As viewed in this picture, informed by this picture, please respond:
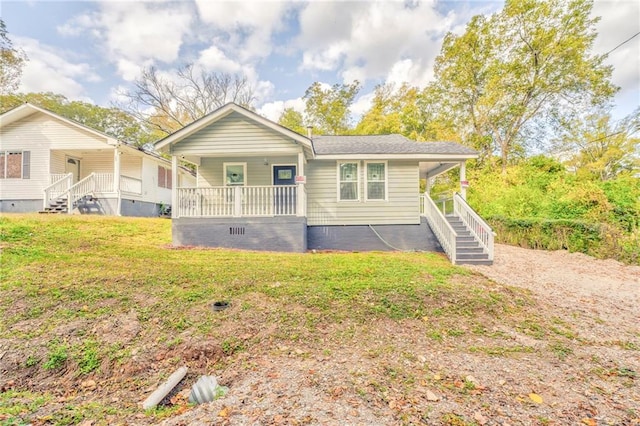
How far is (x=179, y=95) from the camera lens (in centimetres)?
2650

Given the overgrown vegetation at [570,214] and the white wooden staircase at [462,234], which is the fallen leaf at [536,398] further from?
the overgrown vegetation at [570,214]

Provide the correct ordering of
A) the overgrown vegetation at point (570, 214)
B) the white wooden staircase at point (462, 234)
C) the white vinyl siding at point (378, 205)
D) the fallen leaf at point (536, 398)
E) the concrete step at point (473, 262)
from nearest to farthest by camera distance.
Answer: the fallen leaf at point (536, 398), the concrete step at point (473, 262), the white wooden staircase at point (462, 234), the overgrown vegetation at point (570, 214), the white vinyl siding at point (378, 205)

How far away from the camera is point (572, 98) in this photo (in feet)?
61.5

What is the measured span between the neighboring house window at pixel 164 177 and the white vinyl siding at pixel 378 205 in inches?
478

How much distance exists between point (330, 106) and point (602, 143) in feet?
68.9

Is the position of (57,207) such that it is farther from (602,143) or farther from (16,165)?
(602,143)

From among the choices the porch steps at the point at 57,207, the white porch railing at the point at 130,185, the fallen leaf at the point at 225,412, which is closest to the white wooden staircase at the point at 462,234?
the fallen leaf at the point at 225,412

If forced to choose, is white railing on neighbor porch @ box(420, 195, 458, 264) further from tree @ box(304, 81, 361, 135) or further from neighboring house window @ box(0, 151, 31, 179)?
neighboring house window @ box(0, 151, 31, 179)

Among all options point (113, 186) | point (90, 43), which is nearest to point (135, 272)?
point (113, 186)

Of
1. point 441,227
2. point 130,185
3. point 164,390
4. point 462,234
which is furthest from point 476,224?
point 130,185

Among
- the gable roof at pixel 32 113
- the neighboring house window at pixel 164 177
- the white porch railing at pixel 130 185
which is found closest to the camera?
the gable roof at pixel 32 113

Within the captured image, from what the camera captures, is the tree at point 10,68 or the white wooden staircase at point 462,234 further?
the tree at point 10,68

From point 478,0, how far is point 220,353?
79.5 feet

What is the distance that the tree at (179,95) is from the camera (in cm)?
2519
